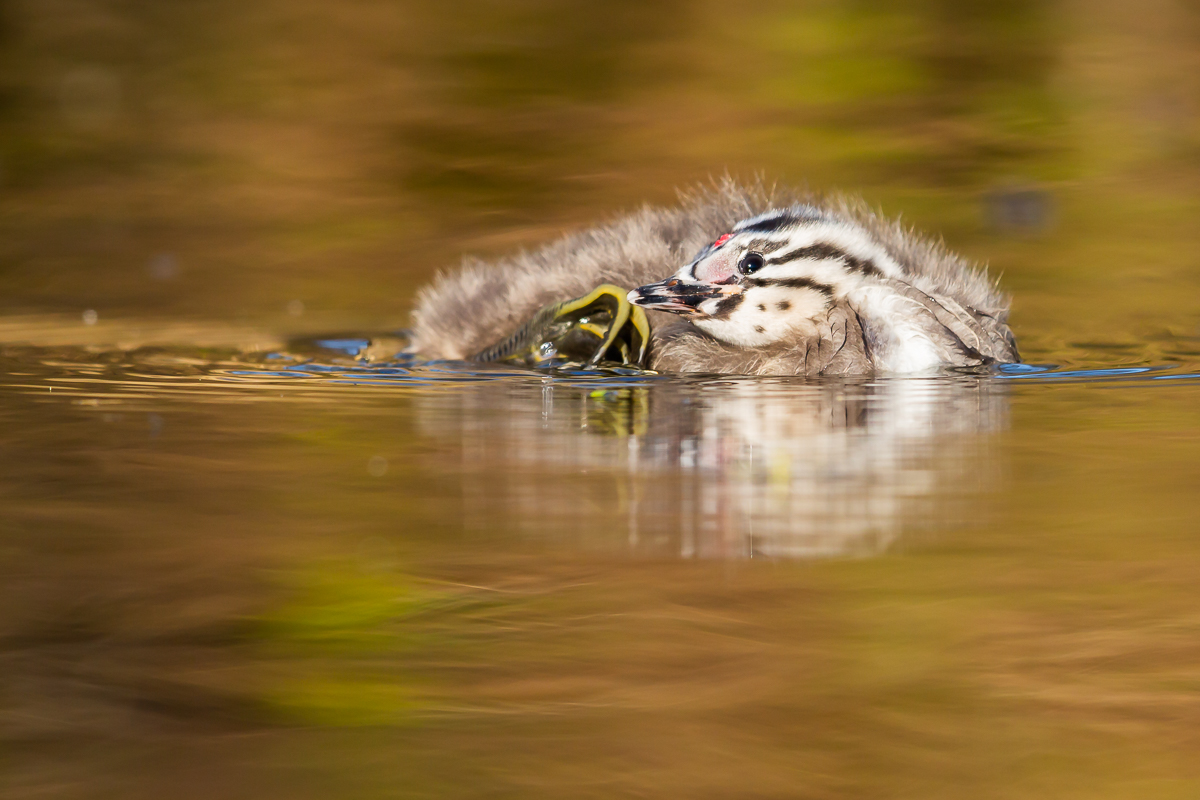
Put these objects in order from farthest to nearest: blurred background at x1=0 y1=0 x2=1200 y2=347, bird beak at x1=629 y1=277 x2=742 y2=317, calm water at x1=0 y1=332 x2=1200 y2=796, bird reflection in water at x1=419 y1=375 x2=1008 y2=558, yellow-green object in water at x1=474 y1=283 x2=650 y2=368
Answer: blurred background at x1=0 y1=0 x2=1200 y2=347
yellow-green object in water at x1=474 y1=283 x2=650 y2=368
bird beak at x1=629 y1=277 x2=742 y2=317
bird reflection in water at x1=419 y1=375 x2=1008 y2=558
calm water at x1=0 y1=332 x2=1200 y2=796

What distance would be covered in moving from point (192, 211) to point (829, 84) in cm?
522

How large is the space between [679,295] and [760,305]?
0.31 metres

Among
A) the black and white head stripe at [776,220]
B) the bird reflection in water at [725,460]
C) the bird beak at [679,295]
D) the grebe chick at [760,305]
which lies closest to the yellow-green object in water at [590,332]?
the grebe chick at [760,305]

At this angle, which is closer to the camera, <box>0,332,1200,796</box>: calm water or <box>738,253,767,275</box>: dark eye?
<box>0,332,1200,796</box>: calm water

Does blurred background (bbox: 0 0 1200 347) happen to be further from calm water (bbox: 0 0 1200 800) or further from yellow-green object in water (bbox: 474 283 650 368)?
yellow-green object in water (bbox: 474 283 650 368)

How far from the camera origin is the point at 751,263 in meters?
5.38

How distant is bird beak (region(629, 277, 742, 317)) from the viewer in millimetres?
5262

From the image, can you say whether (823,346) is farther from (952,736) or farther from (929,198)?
(929,198)

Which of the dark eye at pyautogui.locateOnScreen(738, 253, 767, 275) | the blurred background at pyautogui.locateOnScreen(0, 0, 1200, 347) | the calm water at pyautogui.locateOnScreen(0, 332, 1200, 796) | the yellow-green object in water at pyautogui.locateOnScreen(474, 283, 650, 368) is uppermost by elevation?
the blurred background at pyautogui.locateOnScreen(0, 0, 1200, 347)

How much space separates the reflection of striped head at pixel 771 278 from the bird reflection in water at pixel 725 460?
0.28 metres

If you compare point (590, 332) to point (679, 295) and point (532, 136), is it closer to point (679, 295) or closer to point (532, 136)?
point (679, 295)

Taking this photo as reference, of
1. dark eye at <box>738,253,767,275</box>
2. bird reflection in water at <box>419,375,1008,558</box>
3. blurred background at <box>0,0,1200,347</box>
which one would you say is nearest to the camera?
bird reflection in water at <box>419,375,1008,558</box>

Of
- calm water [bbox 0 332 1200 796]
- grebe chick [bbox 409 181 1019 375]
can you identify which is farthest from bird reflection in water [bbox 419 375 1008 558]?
grebe chick [bbox 409 181 1019 375]

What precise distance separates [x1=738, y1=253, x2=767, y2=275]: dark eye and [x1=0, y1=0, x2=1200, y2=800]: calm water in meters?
0.43
